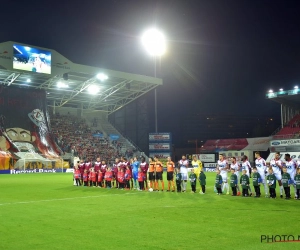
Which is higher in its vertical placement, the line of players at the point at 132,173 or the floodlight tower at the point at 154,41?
the floodlight tower at the point at 154,41

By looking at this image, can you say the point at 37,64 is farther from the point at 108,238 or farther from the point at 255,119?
the point at 255,119

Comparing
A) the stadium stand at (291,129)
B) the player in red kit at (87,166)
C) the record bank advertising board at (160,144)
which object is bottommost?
the player in red kit at (87,166)

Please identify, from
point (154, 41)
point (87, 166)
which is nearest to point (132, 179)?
point (87, 166)

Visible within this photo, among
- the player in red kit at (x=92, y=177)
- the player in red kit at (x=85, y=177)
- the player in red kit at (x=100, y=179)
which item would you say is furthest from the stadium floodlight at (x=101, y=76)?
the player in red kit at (x=100, y=179)

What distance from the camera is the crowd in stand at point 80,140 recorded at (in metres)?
51.3

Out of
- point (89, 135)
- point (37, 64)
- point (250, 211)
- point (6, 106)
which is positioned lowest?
point (250, 211)

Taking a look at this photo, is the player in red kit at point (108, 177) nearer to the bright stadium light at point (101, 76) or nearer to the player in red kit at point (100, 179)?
the player in red kit at point (100, 179)

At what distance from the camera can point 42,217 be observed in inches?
425

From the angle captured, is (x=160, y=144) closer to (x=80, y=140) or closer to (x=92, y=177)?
(x=80, y=140)

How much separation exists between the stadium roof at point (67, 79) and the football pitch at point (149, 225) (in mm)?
30716

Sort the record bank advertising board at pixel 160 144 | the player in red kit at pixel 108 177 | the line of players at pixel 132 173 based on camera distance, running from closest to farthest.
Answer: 1. the line of players at pixel 132 173
2. the player in red kit at pixel 108 177
3. the record bank advertising board at pixel 160 144

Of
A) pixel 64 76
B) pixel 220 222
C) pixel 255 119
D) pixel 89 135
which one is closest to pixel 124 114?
pixel 89 135

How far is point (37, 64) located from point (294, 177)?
113 feet

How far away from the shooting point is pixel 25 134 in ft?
158
